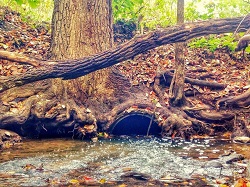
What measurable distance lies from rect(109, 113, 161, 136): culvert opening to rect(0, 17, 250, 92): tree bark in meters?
1.27

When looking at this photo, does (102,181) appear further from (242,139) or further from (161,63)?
(161,63)

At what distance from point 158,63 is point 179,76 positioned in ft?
5.79

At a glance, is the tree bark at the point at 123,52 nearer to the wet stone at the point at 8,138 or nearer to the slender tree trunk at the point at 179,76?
the wet stone at the point at 8,138

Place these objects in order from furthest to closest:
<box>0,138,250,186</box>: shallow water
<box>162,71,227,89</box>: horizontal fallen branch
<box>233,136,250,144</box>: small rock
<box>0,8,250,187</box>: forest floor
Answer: <box>162,71,227,89</box>: horizontal fallen branch, <box>0,8,250,187</box>: forest floor, <box>233,136,250,144</box>: small rock, <box>0,138,250,186</box>: shallow water

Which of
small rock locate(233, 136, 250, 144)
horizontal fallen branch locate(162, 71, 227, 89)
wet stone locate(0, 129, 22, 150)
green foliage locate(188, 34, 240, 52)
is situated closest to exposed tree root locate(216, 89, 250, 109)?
horizontal fallen branch locate(162, 71, 227, 89)

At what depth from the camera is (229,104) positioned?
6820 millimetres

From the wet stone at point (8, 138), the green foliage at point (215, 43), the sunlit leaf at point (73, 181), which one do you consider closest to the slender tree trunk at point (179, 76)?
the green foliage at point (215, 43)

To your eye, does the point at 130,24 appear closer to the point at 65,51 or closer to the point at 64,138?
the point at 65,51

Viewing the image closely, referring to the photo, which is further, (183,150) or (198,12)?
(198,12)

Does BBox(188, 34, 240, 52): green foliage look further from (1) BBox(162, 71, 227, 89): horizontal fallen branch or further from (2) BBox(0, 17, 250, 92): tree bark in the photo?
(2) BBox(0, 17, 250, 92): tree bark

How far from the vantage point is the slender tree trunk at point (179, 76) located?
6977mm

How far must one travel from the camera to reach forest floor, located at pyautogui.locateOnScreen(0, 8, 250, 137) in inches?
293

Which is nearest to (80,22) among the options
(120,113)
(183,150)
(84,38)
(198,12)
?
(84,38)

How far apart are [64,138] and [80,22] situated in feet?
8.90
